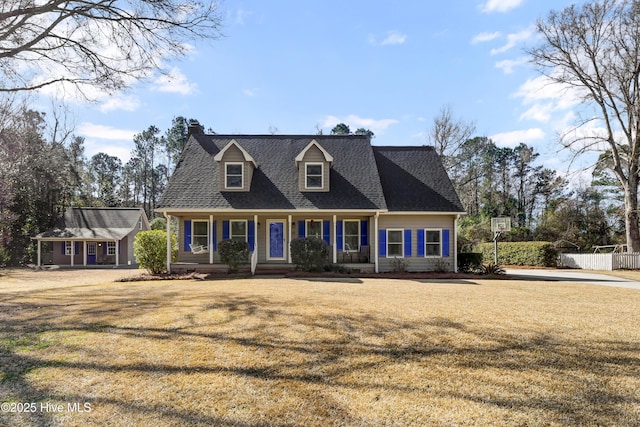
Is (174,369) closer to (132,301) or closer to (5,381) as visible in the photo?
(5,381)

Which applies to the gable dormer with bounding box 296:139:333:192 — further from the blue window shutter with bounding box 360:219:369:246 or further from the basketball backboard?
the basketball backboard

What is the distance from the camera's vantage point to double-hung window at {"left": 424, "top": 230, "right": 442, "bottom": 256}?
18172mm

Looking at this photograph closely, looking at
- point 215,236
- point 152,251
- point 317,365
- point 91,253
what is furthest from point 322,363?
point 91,253

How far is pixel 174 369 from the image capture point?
14.5ft

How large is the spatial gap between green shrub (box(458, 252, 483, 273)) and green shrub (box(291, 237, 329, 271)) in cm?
741

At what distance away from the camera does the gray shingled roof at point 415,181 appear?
59.5 ft

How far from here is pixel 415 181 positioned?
63.9ft

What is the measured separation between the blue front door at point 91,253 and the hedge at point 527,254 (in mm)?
30666

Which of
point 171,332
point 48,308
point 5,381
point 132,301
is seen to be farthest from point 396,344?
point 48,308

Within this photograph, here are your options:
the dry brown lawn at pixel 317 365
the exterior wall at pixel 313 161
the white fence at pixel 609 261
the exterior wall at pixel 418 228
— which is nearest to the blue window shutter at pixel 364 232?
the exterior wall at pixel 418 228

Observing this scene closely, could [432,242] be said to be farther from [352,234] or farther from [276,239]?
[276,239]

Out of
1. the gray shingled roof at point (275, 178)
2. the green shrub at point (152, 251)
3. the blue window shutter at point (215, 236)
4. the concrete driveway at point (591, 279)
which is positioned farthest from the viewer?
the blue window shutter at point (215, 236)

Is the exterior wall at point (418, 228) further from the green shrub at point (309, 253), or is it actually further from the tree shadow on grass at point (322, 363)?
the tree shadow on grass at point (322, 363)

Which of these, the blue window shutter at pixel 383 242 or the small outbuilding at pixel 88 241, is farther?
the small outbuilding at pixel 88 241
